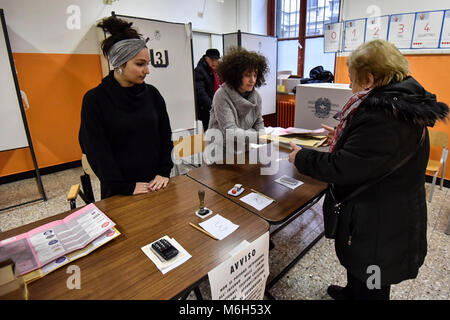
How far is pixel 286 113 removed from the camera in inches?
202

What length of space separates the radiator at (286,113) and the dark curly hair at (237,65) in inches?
128

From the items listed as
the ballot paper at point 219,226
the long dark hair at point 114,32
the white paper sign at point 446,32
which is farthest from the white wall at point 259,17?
the ballot paper at point 219,226

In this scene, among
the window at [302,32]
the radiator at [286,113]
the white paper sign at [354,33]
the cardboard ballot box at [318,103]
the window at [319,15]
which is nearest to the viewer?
the cardboard ballot box at [318,103]

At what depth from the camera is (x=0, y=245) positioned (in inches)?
39.7

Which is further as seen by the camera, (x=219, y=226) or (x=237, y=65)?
(x=237, y=65)

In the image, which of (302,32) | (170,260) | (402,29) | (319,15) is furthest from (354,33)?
(170,260)

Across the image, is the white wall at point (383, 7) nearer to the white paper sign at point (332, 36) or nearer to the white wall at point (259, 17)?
the white paper sign at point (332, 36)

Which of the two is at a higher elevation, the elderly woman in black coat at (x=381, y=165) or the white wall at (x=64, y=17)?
the white wall at (x=64, y=17)

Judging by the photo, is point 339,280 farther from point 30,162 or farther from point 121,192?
point 30,162

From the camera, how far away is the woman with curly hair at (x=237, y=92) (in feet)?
5.97

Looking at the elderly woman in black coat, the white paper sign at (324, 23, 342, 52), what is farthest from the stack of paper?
the white paper sign at (324, 23, 342, 52)

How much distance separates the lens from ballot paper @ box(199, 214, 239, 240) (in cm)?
110

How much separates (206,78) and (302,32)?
2407 millimetres

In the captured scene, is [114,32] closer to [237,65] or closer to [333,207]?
[237,65]
